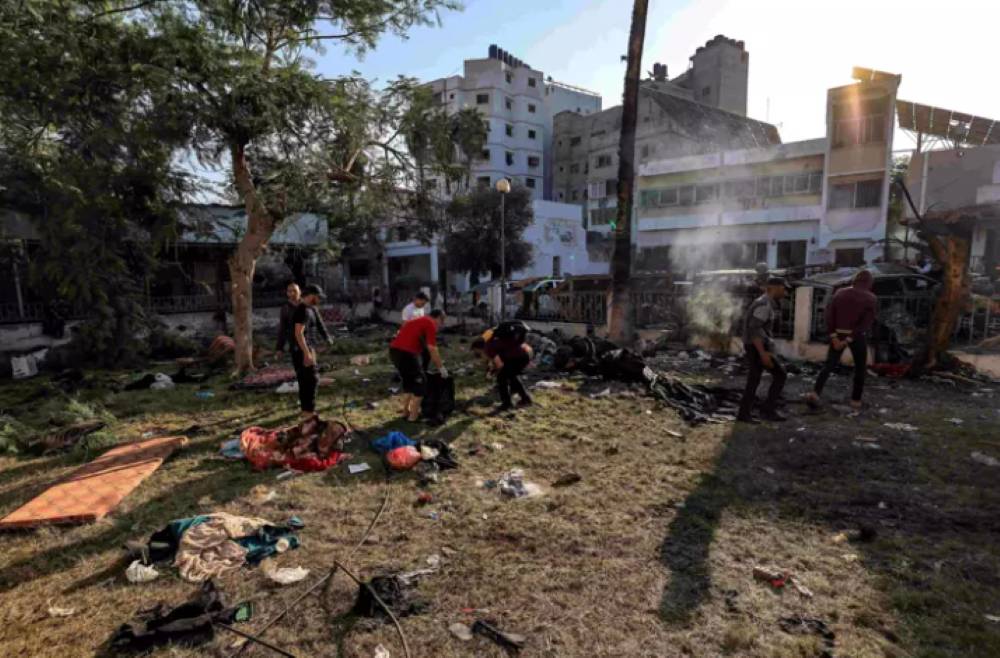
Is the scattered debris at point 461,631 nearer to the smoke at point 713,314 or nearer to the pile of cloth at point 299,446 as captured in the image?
the pile of cloth at point 299,446

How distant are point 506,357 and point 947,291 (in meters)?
7.11

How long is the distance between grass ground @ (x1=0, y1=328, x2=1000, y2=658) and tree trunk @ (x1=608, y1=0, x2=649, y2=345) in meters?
5.44

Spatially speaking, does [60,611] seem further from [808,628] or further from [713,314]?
[713,314]

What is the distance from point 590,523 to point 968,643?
2062 millimetres

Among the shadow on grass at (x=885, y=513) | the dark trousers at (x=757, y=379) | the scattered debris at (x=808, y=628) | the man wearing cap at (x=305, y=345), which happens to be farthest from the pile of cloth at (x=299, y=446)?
the dark trousers at (x=757, y=379)

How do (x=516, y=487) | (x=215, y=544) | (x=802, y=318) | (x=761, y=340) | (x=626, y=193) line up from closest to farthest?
→ (x=215, y=544) → (x=516, y=487) → (x=761, y=340) → (x=802, y=318) → (x=626, y=193)

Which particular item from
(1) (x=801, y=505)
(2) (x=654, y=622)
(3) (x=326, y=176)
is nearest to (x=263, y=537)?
(2) (x=654, y=622)

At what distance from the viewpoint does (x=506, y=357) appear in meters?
6.88

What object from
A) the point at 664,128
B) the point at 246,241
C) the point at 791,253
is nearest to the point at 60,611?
the point at 246,241

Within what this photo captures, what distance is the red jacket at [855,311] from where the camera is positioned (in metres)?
6.48

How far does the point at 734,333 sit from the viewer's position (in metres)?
10.9

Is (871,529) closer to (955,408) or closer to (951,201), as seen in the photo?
(955,408)

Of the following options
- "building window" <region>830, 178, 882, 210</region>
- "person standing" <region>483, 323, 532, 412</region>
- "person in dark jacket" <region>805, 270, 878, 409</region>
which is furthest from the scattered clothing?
"building window" <region>830, 178, 882, 210</region>

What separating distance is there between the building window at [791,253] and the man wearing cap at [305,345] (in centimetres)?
2382
